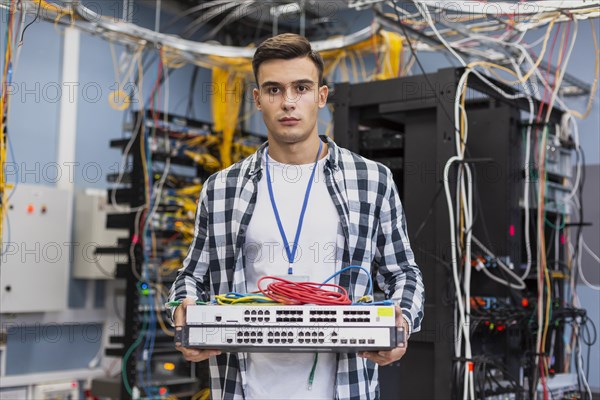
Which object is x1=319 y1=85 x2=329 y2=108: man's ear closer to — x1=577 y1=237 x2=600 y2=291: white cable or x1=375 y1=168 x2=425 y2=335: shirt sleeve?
x1=375 y1=168 x2=425 y2=335: shirt sleeve

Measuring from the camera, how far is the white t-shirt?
5.97 ft

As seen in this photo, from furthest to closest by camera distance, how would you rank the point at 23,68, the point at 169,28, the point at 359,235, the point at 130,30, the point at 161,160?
1. the point at 169,28
2. the point at 23,68
3. the point at 161,160
4. the point at 130,30
5. the point at 359,235

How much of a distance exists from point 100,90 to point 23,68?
0.66 metres

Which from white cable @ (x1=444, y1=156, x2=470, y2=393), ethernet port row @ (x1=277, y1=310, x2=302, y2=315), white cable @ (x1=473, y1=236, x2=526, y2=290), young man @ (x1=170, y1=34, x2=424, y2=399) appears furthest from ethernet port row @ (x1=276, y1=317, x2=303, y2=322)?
white cable @ (x1=473, y1=236, x2=526, y2=290)

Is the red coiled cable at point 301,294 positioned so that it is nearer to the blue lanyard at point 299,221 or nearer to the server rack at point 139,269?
the blue lanyard at point 299,221

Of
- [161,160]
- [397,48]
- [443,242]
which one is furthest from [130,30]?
[443,242]

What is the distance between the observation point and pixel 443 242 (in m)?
3.07

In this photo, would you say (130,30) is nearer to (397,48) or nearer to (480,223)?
(397,48)

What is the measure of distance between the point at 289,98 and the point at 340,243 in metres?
0.38

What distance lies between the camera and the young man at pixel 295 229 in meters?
1.85

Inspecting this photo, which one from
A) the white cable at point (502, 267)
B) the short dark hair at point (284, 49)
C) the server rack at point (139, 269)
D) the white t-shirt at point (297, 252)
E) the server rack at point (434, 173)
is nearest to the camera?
the white t-shirt at point (297, 252)

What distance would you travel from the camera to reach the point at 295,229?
1.90 m

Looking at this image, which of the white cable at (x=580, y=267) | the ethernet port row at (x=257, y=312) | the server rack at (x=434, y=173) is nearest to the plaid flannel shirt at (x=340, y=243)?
the ethernet port row at (x=257, y=312)

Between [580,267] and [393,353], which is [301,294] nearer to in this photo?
[393,353]
